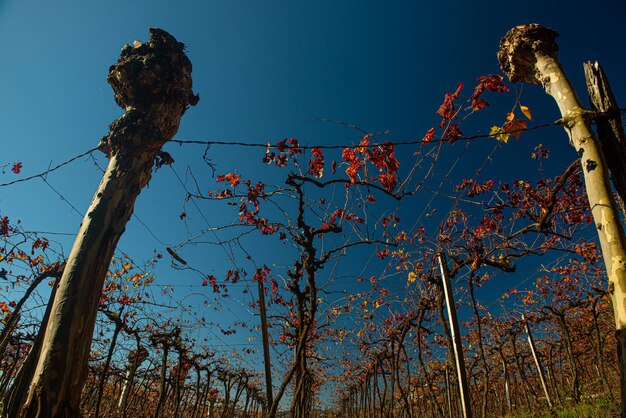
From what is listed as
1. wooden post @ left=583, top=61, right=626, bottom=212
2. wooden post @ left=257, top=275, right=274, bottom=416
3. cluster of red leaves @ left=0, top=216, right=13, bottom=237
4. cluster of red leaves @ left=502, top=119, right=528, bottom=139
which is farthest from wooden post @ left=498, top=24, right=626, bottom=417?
cluster of red leaves @ left=0, top=216, right=13, bottom=237

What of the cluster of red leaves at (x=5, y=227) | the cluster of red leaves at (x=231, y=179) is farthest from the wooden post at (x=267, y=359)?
the cluster of red leaves at (x=5, y=227)

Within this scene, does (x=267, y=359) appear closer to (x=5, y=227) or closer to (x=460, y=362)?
(x=460, y=362)

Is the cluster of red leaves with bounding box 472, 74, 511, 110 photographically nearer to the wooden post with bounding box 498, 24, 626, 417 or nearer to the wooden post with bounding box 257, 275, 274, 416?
the wooden post with bounding box 498, 24, 626, 417

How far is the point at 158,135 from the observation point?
272cm

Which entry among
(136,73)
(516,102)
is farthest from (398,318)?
(136,73)

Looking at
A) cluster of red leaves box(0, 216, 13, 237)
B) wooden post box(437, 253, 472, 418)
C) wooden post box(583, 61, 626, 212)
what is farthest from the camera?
cluster of red leaves box(0, 216, 13, 237)

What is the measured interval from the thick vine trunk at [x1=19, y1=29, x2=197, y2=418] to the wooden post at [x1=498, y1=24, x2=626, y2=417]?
308 centimetres

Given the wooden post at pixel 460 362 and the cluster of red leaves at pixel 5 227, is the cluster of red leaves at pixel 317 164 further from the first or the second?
the cluster of red leaves at pixel 5 227

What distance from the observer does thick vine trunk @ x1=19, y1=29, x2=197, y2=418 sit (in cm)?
174

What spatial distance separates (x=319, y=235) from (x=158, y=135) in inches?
123

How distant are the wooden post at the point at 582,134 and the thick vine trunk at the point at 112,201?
10.1ft

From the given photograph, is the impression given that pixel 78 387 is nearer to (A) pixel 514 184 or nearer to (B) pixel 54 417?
(B) pixel 54 417

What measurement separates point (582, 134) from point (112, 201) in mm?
3491

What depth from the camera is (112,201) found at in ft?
7.50
